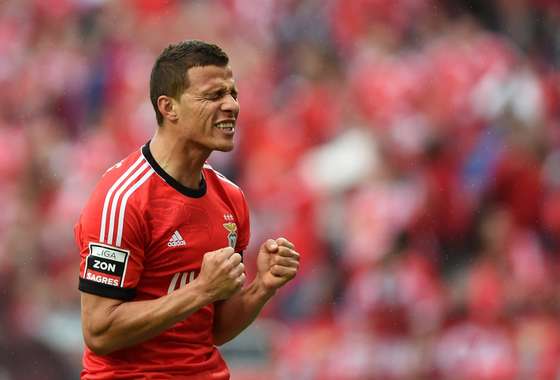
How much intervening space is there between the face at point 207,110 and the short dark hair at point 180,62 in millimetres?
19

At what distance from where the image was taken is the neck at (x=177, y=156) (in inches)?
146

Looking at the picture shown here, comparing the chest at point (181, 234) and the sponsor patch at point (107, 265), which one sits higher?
the chest at point (181, 234)

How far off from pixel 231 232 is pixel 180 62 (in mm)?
592

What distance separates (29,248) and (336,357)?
266 cm

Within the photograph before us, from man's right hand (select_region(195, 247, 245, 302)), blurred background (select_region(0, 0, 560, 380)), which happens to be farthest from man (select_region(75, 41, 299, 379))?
blurred background (select_region(0, 0, 560, 380))

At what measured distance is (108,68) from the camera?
9609 millimetres

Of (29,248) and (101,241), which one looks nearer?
(101,241)

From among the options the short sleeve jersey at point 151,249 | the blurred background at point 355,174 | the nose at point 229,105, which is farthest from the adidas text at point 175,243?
the blurred background at point 355,174

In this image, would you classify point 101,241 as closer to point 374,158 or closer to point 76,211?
point 374,158

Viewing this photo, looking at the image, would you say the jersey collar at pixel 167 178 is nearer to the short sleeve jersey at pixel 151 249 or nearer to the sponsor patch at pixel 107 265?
the short sleeve jersey at pixel 151 249

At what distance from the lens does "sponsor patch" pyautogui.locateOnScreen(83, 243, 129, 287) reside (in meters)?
3.48

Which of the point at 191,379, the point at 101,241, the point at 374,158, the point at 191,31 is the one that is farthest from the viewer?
the point at 191,31

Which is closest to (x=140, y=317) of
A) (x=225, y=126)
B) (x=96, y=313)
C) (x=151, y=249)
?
(x=96, y=313)

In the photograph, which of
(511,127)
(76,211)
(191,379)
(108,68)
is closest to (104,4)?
(108,68)
